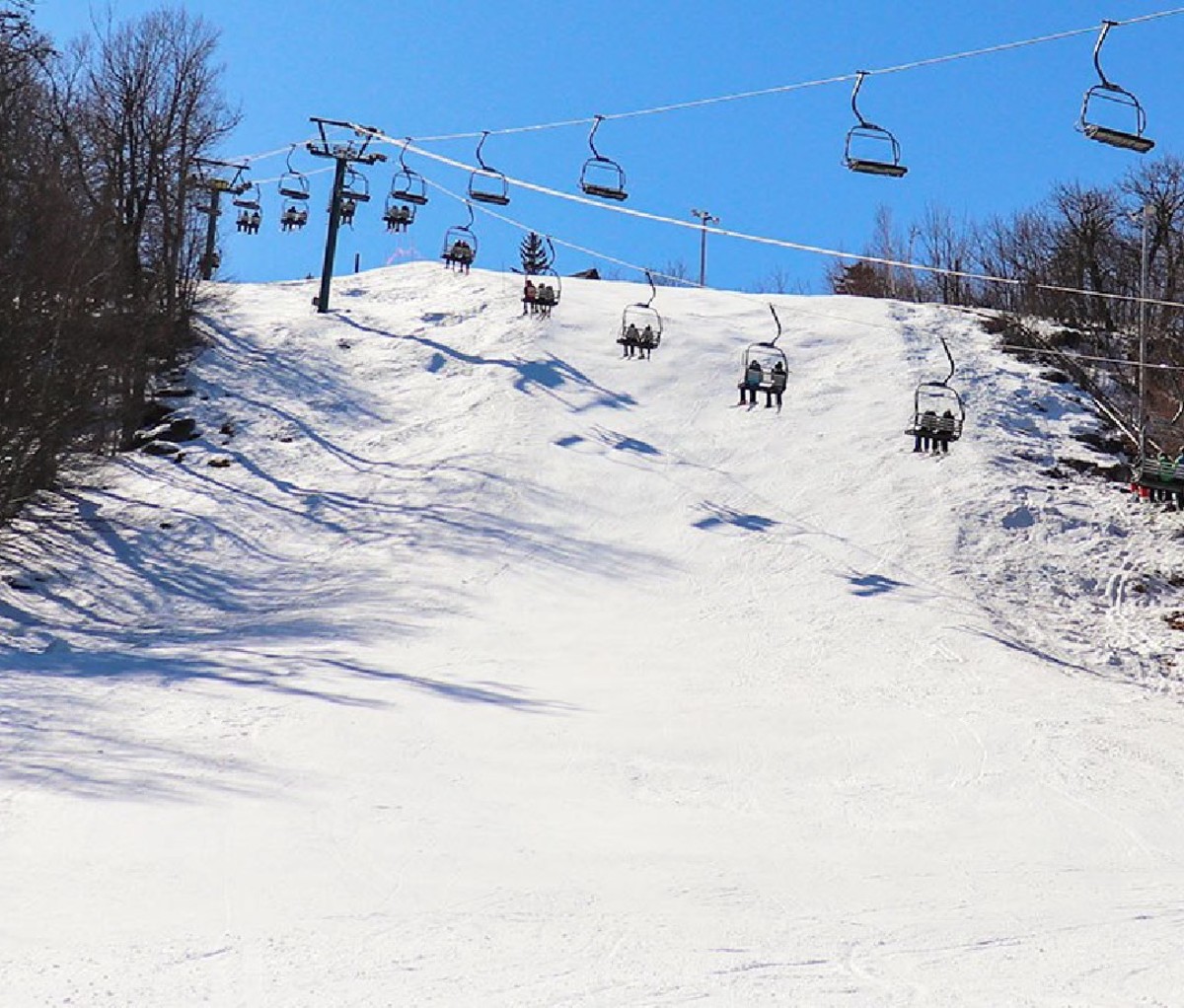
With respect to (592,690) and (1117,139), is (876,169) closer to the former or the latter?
(1117,139)

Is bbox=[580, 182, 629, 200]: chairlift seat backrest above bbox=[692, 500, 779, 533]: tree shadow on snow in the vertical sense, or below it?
above

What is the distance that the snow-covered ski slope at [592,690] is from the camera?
860 centimetres

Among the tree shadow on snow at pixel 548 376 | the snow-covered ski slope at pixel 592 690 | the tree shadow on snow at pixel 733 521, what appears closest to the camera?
the snow-covered ski slope at pixel 592 690

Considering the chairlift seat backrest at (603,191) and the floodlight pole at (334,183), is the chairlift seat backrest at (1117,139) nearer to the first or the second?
the chairlift seat backrest at (603,191)

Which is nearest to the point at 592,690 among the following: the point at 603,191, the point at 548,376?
the point at 603,191

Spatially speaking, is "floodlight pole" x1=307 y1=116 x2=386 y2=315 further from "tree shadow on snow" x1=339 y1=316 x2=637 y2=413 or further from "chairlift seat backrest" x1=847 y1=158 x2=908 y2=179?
"chairlift seat backrest" x1=847 y1=158 x2=908 y2=179

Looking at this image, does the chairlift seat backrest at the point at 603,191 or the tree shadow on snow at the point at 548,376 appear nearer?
the chairlift seat backrest at the point at 603,191

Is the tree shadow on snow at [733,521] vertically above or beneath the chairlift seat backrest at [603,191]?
beneath

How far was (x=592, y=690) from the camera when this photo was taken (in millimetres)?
17406

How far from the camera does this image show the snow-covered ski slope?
8.60 meters

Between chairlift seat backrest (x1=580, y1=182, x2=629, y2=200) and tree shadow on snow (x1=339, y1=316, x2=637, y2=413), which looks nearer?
chairlift seat backrest (x1=580, y1=182, x2=629, y2=200)

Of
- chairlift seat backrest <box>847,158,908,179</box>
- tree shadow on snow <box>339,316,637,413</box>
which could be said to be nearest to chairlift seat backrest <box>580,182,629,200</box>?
chairlift seat backrest <box>847,158,908,179</box>

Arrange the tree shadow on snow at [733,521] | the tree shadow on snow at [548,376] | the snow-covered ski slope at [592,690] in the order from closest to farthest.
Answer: the snow-covered ski slope at [592,690], the tree shadow on snow at [733,521], the tree shadow on snow at [548,376]

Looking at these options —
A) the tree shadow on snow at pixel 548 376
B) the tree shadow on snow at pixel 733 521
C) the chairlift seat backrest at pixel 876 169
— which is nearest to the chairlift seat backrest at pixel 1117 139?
the chairlift seat backrest at pixel 876 169
